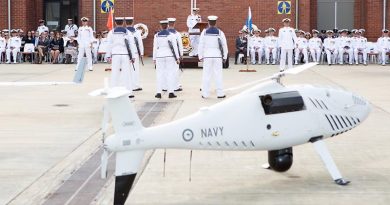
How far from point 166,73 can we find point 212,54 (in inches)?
53.4

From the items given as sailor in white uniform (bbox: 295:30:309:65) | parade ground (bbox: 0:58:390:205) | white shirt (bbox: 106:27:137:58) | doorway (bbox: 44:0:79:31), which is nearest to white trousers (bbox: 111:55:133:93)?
white shirt (bbox: 106:27:137:58)

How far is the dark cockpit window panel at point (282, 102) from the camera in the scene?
8531 millimetres

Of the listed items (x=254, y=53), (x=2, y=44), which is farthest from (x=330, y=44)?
(x=2, y=44)

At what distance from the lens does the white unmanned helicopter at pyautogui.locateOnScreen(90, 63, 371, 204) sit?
7.62m

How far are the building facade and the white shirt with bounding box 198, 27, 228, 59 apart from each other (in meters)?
17.0

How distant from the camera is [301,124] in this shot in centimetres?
868

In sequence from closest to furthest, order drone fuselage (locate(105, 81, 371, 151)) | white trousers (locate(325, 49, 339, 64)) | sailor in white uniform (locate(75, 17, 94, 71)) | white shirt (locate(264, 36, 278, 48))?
1. drone fuselage (locate(105, 81, 371, 151))
2. sailor in white uniform (locate(75, 17, 94, 71))
3. white trousers (locate(325, 49, 339, 64))
4. white shirt (locate(264, 36, 278, 48))

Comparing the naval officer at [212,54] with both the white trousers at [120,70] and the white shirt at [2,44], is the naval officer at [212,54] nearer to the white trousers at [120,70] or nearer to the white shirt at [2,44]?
the white trousers at [120,70]

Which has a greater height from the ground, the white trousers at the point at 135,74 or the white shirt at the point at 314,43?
the white shirt at the point at 314,43

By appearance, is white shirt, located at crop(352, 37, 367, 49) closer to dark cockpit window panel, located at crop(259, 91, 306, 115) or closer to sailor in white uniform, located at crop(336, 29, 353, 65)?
sailor in white uniform, located at crop(336, 29, 353, 65)

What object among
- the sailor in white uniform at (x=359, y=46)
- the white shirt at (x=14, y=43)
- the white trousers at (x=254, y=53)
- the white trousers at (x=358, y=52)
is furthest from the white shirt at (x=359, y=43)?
the white shirt at (x=14, y=43)

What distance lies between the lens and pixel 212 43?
1784cm

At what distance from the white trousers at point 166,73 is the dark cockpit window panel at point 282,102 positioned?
9.60 metres

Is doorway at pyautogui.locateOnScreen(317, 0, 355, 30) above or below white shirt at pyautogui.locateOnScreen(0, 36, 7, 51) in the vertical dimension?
above
